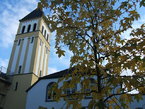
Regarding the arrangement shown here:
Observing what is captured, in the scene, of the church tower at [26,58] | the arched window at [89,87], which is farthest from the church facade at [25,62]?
the arched window at [89,87]

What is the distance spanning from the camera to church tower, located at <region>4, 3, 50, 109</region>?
24.1 metres

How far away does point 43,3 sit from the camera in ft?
15.8

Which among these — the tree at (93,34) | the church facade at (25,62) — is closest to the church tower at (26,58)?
the church facade at (25,62)

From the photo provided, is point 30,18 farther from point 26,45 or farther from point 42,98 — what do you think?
point 42,98

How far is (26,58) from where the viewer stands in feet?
90.1

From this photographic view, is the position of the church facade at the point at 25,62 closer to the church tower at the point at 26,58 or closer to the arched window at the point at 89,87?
the church tower at the point at 26,58

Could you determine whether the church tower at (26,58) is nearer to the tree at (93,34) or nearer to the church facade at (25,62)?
the church facade at (25,62)

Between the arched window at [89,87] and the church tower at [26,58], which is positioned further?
the church tower at [26,58]

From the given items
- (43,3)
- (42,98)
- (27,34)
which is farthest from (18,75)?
(43,3)

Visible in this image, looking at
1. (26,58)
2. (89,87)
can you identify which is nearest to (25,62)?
(26,58)

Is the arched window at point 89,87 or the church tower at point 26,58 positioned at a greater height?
the church tower at point 26,58

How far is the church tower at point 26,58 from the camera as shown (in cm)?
2406

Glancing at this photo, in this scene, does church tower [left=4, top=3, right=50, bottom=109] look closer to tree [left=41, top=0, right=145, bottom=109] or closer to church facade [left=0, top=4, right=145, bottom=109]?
church facade [left=0, top=4, right=145, bottom=109]

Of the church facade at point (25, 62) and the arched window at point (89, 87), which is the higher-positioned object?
the church facade at point (25, 62)
